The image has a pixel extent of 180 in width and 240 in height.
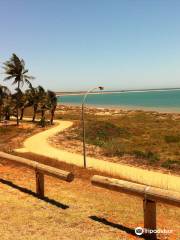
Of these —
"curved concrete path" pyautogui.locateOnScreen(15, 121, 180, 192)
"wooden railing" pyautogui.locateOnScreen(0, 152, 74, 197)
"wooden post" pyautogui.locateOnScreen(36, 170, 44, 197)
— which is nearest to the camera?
"wooden railing" pyautogui.locateOnScreen(0, 152, 74, 197)

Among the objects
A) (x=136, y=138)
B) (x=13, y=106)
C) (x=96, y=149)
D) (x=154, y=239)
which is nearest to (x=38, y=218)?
(x=154, y=239)

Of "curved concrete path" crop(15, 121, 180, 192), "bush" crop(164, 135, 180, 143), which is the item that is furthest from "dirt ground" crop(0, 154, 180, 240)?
"bush" crop(164, 135, 180, 143)

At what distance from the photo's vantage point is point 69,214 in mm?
9891

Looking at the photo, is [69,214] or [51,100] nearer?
[69,214]

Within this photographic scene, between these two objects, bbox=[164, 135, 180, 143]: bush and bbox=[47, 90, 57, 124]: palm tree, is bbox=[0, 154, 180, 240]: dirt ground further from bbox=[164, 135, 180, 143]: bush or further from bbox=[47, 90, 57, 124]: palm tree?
bbox=[47, 90, 57, 124]: palm tree

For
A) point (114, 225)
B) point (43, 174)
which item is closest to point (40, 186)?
point (43, 174)

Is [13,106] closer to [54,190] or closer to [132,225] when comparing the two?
[54,190]

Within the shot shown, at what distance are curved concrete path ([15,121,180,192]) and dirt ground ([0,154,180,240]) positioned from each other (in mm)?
9282

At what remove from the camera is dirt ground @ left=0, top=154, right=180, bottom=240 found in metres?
8.57

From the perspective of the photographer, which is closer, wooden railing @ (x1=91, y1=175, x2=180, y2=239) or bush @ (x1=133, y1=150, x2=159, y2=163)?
wooden railing @ (x1=91, y1=175, x2=180, y2=239)

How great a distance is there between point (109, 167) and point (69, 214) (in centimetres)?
1790

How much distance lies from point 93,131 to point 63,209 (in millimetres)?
37975

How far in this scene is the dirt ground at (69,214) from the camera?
8570 mm

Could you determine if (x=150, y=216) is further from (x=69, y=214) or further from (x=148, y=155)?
(x=148, y=155)
